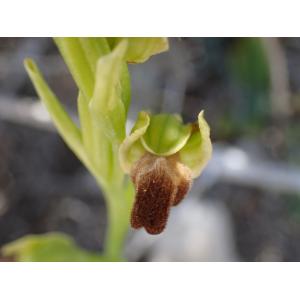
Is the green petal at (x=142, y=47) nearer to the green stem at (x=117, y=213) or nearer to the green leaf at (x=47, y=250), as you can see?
the green stem at (x=117, y=213)

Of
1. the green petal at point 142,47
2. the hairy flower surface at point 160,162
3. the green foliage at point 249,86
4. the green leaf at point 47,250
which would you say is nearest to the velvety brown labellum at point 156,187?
the hairy flower surface at point 160,162

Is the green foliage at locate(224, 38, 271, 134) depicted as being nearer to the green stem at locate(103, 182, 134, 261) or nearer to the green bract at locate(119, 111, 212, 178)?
the green stem at locate(103, 182, 134, 261)

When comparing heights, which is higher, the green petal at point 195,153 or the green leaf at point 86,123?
the green leaf at point 86,123

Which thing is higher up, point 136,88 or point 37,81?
Answer: point 37,81

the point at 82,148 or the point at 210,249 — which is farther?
the point at 210,249

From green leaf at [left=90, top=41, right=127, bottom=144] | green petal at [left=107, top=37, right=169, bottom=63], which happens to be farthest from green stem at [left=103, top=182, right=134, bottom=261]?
green petal at [left=107, top=37, right=169, bottom=63]
